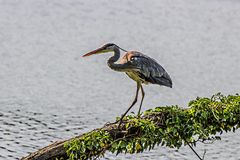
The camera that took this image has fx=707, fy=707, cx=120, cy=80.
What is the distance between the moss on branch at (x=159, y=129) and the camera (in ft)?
30.7

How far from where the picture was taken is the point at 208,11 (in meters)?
26.4

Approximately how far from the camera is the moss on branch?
368 inches

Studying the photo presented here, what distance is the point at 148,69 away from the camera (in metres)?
10.1

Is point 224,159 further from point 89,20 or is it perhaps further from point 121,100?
point 89,20

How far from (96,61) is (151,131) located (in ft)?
33.4

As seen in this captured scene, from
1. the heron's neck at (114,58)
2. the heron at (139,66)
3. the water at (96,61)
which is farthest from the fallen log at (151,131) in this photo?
the water at (96,61)

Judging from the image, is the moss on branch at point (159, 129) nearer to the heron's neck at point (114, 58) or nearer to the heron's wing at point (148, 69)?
the heron's wing at point (148, 69)

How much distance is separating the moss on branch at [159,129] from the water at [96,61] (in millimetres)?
3140

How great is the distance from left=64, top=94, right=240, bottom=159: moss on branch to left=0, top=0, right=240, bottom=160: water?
3140mm

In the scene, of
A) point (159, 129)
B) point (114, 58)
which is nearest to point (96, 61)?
point (114, 58)

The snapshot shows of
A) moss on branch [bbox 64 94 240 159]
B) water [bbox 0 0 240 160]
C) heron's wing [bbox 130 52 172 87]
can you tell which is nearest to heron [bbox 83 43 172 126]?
heron's wing [bbox 130 52 172 87]

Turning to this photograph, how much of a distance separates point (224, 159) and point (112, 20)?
12.9 m

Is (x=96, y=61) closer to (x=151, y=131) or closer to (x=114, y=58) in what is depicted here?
(x=114, y=58)

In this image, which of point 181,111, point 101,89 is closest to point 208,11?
point 101,89
